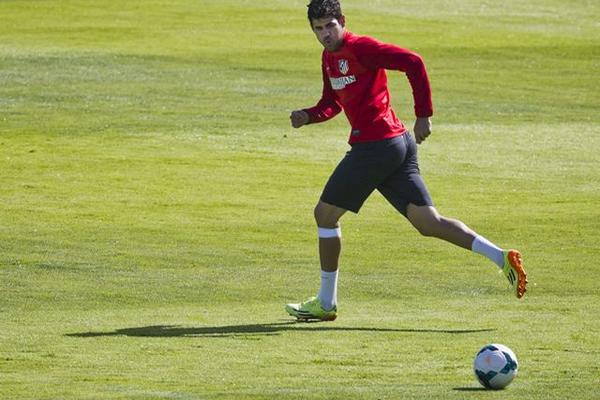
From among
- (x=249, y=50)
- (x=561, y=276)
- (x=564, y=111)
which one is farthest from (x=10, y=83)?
(x=561, y=276)

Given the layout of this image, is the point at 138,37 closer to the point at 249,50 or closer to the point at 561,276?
the point at 249,50

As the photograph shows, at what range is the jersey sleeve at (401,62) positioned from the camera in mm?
11930

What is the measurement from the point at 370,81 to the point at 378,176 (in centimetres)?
72

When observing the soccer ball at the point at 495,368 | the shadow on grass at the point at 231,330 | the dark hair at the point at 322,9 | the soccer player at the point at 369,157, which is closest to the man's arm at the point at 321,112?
the soccer player at the point at 369,157

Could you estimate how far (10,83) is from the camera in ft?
103

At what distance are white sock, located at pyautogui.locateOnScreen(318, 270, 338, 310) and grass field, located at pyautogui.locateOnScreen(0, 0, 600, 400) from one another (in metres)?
0.27

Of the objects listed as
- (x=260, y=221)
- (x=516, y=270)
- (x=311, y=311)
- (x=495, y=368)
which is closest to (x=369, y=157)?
(x=311, y=311)

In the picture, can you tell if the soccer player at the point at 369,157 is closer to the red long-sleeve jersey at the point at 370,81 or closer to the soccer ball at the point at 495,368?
the red long-sleeve jersey at the point at 370,81

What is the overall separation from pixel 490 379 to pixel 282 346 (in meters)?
2.14

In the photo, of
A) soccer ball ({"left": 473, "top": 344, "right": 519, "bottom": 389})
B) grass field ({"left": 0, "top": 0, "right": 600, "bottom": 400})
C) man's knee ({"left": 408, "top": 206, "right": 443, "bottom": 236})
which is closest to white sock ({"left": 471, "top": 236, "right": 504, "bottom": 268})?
man's knee ({"left": 408, "top": 206, "right": 443, "bottom": 236})

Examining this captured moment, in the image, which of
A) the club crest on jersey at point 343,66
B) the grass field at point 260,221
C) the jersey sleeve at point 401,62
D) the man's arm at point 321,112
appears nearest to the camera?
the grass field at point 260,221

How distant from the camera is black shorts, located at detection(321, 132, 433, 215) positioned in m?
12.3

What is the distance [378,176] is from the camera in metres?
12.3

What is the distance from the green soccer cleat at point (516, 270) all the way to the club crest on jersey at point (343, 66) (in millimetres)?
1830
